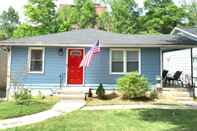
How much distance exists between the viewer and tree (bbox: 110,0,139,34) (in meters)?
38.0

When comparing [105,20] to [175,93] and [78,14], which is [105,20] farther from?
[175,93]

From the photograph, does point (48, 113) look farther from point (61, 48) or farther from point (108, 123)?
point (61, 48)

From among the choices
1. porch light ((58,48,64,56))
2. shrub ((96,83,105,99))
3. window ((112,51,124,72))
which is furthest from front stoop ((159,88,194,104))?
porch light ((58,48,64,56))

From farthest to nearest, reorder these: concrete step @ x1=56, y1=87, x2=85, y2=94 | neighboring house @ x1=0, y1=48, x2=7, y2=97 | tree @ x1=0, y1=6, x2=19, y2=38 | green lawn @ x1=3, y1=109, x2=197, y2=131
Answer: tree @ x1=0, y1=6, x2=19, y2=38 → neighboring house @ x1=0, y1=48, x2=7, y2=97 → concrete step @ x1=56, y1=87, x2=85, y2=94 → green lawn @ x1=3, y1=109, x2=197, y2=131

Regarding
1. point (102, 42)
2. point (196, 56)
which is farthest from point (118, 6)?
point (102, 42)

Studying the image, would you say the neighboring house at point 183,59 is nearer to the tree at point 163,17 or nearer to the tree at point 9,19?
the tree at point 163,17

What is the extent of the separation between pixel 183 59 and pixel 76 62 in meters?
8.48

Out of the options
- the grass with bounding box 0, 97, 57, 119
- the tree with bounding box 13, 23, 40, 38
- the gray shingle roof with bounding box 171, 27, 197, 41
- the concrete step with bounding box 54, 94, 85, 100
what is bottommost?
the grass with bounding box 0, 97, 57, 119

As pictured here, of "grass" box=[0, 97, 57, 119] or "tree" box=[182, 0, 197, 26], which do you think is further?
"tree" box=[182, 0, 197, 26]

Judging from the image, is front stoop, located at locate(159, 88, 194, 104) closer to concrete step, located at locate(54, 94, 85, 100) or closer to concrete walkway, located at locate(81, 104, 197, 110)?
concrete walkway, located at locate(81, 104, 197, 110)

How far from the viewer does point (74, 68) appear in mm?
18062

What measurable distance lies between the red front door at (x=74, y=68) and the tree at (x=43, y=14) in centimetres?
1779

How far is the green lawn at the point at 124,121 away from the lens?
952 centimetres

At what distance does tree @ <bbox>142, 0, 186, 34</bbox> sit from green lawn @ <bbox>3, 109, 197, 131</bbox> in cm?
2543
